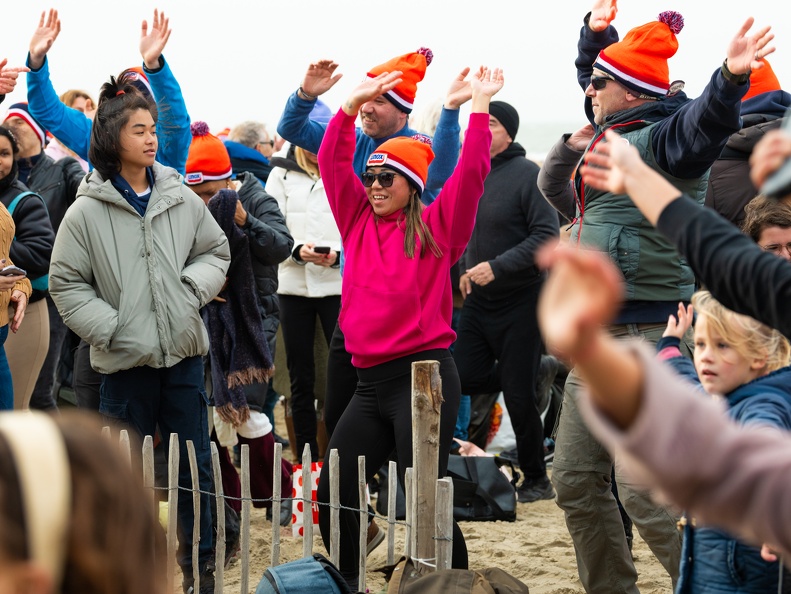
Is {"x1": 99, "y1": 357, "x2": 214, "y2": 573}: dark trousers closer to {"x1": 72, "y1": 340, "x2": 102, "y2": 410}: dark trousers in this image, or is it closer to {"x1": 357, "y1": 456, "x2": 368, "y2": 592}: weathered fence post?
{"x1": 72, "y1": 340, "x2": 102, "y2": 410}: dark trousers

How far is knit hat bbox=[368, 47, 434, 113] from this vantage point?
5512 millimetres

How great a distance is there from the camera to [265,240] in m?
5.84

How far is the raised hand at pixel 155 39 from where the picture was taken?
5.58m

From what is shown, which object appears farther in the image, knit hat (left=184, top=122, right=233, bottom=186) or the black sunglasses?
knit hat (left=184, top=122, right=233, bottom=186)

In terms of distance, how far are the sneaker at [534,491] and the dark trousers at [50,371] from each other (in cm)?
305

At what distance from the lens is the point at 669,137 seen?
4.17m

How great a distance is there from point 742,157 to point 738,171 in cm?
13

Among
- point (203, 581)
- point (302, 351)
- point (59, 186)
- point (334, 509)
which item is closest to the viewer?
point (334, 509)

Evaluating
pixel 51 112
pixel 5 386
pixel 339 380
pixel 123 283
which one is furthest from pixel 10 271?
pixel 339 380

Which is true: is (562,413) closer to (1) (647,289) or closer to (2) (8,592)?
(1) (647,289)

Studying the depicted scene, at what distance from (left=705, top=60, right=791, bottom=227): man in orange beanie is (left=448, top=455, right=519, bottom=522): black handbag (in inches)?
87.6

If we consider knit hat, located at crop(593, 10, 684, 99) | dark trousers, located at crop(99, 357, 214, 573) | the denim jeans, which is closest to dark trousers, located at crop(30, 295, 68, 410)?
the denim jeans

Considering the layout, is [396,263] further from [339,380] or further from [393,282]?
[339,380]

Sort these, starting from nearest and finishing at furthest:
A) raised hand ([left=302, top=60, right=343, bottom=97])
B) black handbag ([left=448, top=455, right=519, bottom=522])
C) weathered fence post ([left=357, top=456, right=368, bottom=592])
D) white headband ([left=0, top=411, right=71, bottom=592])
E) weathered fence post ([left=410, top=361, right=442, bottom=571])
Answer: white headband ([left=0, top=411, right=71, bottom=592]) → weathered fence post ([left=410, top=361, right=442, bottom=571]) → weathered fence post ([left=357, top=456, right=368, bottom=592]) → raised hand ([left=302, top=60, right=343, bottom=97]) → black handbag ([left=448, top=455, right=519, bottom=522])
